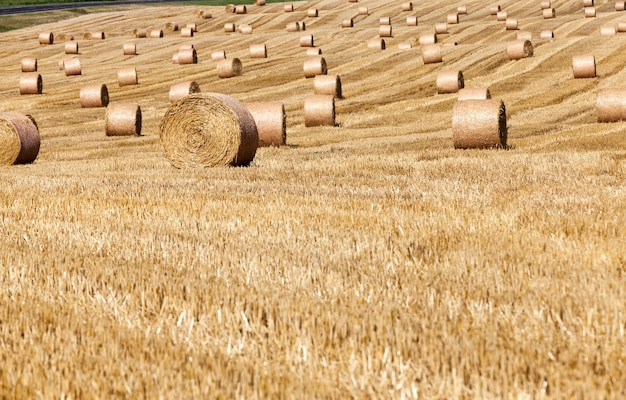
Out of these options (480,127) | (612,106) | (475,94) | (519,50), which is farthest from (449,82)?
(480,127)

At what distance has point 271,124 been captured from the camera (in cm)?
1755

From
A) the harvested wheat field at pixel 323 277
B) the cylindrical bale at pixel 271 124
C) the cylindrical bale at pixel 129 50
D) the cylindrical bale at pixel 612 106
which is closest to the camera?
the harvested wheat field at pixel 323 277

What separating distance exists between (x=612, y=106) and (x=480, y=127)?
16.6 ft

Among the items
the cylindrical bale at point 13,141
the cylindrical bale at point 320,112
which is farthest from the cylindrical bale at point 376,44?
the cylindrical bale at point 13,141

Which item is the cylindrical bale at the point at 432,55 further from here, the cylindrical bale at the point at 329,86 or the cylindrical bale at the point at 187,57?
the cylindrical bale at the point at 187,57

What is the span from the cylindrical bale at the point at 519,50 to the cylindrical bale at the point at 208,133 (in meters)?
21.5

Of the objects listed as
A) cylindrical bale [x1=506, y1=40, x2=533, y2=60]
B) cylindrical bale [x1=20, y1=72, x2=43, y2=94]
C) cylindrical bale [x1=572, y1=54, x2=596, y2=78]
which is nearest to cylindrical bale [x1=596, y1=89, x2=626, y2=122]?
cylindrical bale [x1=572, y1=54, x2=596, y2=78]

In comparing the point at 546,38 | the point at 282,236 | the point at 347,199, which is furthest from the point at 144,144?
the point at 546,38

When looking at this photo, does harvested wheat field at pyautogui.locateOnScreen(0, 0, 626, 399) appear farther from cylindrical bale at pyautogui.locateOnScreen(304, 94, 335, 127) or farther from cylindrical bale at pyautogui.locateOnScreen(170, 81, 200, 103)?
cylindrical bale at pyautogui.locateOnScreen(170, 81, 200, 103)

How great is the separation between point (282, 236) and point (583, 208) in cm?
286

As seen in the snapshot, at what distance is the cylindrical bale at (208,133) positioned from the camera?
1390 centimetres

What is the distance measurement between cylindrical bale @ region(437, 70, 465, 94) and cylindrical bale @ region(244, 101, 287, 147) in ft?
36.1

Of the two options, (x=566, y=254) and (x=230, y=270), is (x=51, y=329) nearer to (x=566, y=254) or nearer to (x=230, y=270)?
(x=230, y=270)

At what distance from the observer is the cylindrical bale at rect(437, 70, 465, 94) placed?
27234 millimetres
